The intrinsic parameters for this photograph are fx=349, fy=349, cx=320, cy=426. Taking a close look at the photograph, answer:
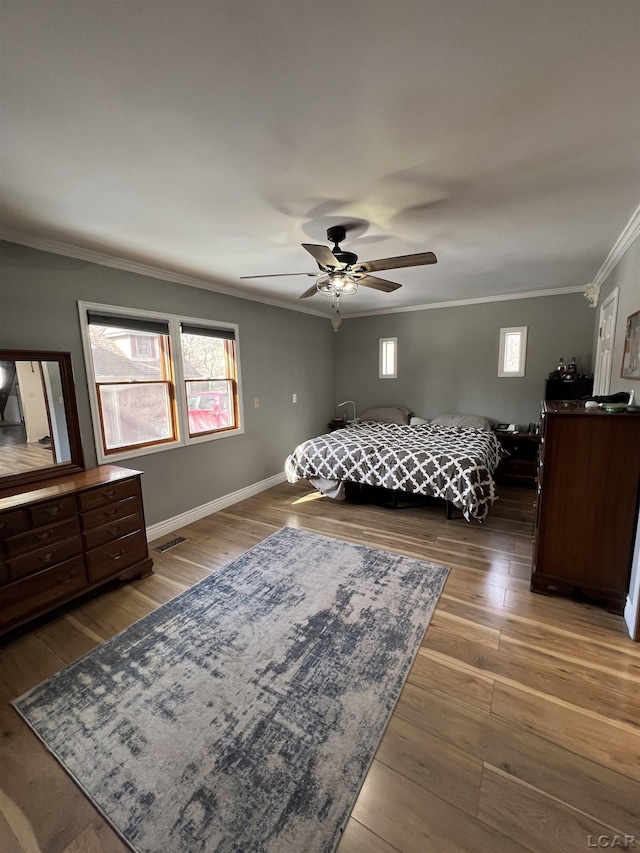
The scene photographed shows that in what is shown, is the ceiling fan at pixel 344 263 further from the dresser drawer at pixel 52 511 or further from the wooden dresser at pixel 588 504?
the dresser drawer at pixel 52 511

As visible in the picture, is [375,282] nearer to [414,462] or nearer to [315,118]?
[315,118]

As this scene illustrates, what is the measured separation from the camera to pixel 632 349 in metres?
2.35

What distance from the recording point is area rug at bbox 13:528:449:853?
4.05 feet

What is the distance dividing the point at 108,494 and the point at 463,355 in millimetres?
4779

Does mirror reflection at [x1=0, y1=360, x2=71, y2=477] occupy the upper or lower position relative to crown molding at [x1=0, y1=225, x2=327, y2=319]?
lower

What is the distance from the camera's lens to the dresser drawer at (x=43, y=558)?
2059mm

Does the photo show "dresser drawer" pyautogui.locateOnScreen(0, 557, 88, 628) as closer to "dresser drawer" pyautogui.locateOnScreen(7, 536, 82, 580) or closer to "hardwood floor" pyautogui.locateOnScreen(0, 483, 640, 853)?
"dresser drawer" pyautogui.locateOnScreen(7, 536, 82, 580)

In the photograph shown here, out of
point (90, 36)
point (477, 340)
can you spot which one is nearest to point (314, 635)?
point (90, 36)

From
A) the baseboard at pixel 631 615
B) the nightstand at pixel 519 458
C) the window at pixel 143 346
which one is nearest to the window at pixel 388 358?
the nightstand at pixel 519 458

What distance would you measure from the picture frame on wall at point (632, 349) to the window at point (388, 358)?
3.33 metres

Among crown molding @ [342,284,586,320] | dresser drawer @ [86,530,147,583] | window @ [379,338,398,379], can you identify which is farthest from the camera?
window @ [379,338,398,379]

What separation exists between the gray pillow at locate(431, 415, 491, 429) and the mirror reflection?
4504 mm

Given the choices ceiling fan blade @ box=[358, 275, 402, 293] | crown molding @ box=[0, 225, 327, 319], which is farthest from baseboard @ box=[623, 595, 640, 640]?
crown molding @ box=[0, 225, 327, 319]

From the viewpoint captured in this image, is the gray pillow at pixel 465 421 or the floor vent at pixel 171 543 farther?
the gray pillow at pixel 465 421
